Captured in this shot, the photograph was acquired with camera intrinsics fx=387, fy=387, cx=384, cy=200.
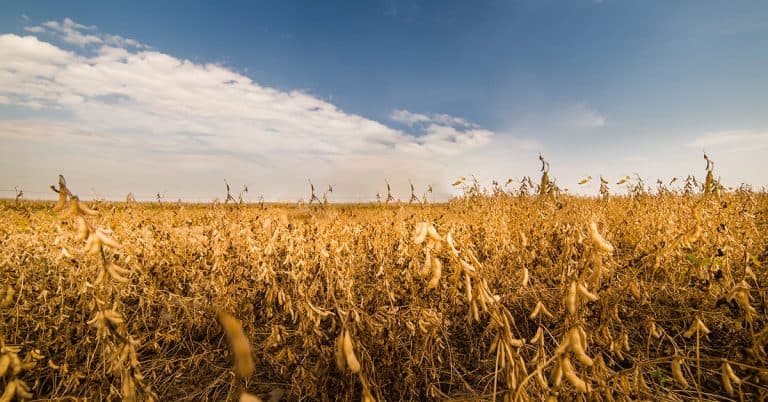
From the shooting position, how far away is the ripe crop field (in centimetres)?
142

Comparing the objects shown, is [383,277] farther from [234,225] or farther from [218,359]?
[234,225]

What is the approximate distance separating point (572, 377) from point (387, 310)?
124cm

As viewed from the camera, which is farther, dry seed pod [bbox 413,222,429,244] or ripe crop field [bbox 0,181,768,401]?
ripe crop field [bbox 0,181,768,401]

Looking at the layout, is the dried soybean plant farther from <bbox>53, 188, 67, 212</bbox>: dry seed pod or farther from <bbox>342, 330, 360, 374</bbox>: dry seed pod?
<bbox>342, 330, 360, 374</bbox>: dry seed pod

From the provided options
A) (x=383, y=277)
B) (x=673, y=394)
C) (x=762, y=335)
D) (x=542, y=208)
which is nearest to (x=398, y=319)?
(x=383, y=277)

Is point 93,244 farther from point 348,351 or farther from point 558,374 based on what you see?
point 558,374

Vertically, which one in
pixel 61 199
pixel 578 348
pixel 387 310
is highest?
pixel 61 199

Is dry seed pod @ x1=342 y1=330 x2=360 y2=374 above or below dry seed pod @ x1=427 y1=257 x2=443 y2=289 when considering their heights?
below

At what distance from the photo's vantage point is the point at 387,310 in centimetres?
235

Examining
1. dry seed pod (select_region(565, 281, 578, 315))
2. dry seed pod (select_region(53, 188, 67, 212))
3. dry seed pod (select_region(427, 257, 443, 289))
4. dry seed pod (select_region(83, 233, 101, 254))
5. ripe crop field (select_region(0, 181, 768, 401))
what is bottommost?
ripe crop field (select_region(0, 181, 768, 401))

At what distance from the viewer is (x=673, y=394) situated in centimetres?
203

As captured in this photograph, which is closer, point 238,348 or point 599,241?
point 238,348

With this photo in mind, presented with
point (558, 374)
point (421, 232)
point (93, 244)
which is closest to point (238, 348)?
point (421, 232)

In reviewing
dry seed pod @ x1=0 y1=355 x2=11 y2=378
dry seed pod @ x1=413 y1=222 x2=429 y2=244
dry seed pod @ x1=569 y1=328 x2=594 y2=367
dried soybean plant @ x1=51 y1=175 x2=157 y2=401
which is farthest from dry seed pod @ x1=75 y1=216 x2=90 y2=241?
dry seed pod @ x1=569 y1=328 x2=594 y2=367
